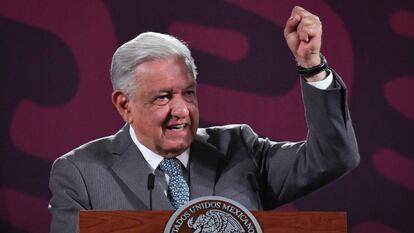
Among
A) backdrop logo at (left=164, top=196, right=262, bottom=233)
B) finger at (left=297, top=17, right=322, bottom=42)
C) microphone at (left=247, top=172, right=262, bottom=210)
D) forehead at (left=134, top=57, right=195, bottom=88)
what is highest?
finger at (left=297, top=17, right=322, bottom=42)

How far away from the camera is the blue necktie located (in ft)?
5.51

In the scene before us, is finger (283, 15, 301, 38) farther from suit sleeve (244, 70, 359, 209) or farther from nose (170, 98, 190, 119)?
nose (170, 98, 190, 119)

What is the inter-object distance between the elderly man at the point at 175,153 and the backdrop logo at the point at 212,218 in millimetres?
395

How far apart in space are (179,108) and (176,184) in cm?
19

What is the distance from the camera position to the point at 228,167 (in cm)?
179

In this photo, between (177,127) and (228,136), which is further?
(228,136)

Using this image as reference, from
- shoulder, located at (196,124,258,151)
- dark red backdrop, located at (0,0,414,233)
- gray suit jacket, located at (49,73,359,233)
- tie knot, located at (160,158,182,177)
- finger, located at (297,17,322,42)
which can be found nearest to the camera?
finger, located at (297,17,322,42)

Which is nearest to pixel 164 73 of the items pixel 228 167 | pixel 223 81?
pixel 228 167

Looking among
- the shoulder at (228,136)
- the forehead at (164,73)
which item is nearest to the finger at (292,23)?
the forehead at (164,73)

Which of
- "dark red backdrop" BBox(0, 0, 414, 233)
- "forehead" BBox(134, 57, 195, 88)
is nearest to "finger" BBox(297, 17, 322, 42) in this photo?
"forehead" BBox(134, 57, 195, 88)

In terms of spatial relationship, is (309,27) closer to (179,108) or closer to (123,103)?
(179,108)

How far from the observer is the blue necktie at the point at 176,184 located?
168 centimetres

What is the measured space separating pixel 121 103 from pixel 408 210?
158 cm

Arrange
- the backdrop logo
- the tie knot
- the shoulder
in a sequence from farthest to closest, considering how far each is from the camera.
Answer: the shoulder < the tie knot < the backdrop logo
